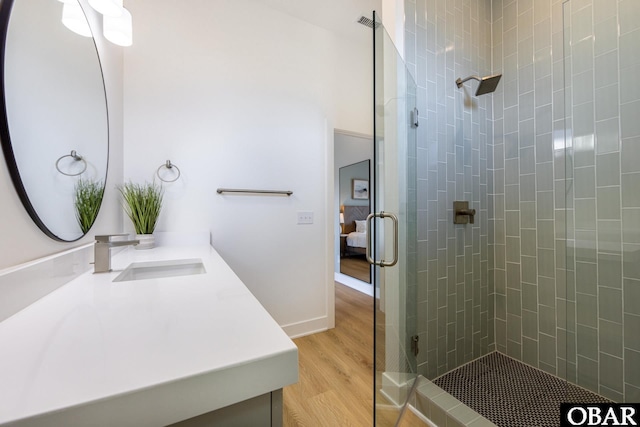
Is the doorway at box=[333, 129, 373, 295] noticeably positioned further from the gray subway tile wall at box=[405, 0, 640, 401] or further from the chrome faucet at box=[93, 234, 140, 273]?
the chrome faucet at box=[93, 234, 140, 273]

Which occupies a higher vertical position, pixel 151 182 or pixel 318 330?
pixel 151 182

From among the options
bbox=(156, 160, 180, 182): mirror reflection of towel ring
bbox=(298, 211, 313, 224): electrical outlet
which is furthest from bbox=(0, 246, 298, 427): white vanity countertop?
bbox=(298, 211, 313, 224): electrical outlet

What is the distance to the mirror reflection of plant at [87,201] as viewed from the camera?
3.24ft

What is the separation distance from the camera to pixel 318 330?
2.23m

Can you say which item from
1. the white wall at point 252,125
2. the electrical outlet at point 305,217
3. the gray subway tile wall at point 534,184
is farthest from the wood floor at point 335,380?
the electrical outlet at point 305,217

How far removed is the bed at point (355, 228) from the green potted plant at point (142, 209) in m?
2.93

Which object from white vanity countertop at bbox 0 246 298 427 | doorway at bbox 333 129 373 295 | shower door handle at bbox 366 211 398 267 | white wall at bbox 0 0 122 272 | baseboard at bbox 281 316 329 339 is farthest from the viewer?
doorway at bbox 333 129 373 295

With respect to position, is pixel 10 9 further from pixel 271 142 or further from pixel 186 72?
pixel 271 142

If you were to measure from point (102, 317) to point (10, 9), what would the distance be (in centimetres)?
83

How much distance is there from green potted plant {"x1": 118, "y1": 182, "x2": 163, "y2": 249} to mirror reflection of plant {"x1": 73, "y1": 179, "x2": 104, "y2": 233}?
332 millimetres

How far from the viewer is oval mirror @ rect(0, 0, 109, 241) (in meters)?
0.64

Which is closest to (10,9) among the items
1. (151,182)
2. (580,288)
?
(151,182)

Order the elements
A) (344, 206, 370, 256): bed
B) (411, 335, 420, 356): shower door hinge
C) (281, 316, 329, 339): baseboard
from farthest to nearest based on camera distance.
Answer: (344, 206, 370, 256): bed
(281, 316, 329, 339): baseboard
(411, 335, 420, 356): shower door hinge

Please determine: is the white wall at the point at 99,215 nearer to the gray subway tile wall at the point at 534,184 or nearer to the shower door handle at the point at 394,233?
the shower door handle at the point at 394,233
